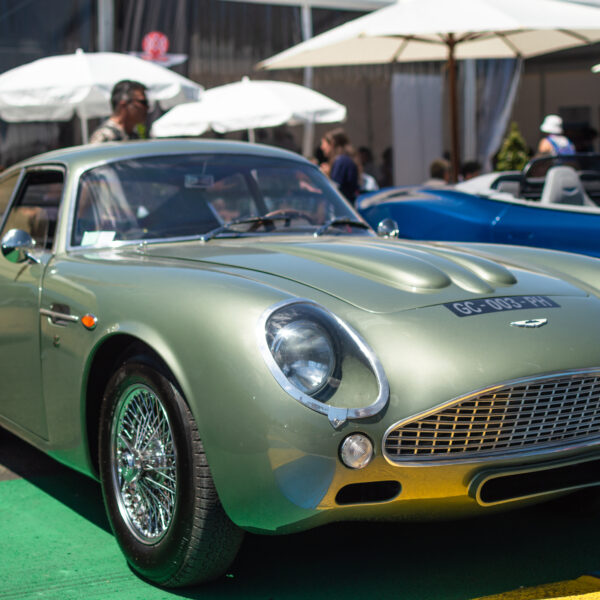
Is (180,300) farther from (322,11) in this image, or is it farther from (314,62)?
(322,11)

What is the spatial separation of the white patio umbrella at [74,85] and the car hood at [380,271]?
224 inches

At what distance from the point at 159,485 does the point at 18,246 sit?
1.27m

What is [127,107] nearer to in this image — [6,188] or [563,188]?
[6,188]

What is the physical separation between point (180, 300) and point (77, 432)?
70cm

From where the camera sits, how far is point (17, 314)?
3.57 meters

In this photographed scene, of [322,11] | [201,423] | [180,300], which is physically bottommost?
[201,423]

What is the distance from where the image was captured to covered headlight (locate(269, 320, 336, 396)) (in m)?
2.51

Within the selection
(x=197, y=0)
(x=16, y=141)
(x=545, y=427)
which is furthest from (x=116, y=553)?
(x=197, y=0)

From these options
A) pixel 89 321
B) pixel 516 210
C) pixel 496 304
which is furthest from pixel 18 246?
pixel 516 210

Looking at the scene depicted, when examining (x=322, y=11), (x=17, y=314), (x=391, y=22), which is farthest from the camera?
(x=322, y=11)

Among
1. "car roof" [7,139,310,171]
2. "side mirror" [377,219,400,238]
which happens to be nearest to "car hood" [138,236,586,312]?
"car roof" [7,139,310,171]

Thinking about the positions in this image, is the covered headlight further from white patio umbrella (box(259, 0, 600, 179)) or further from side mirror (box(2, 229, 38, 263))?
white patio umbrella (box(259, 0, 600, 179))

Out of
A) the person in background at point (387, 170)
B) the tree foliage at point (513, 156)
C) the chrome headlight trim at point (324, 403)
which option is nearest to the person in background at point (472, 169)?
the tree foliage at point (513, 156)

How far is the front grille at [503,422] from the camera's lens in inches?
98.6
